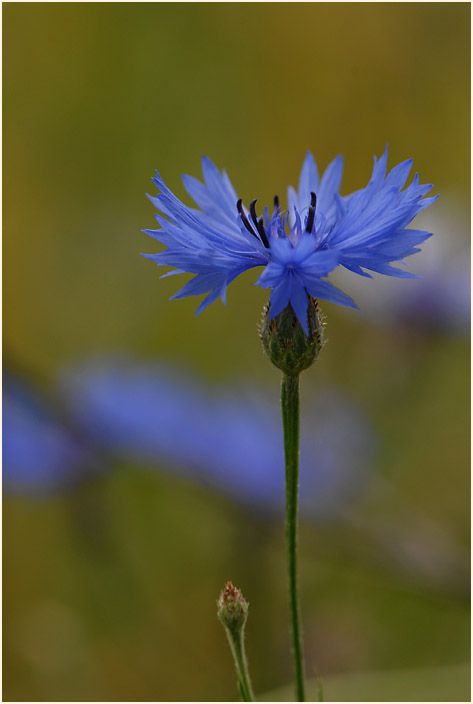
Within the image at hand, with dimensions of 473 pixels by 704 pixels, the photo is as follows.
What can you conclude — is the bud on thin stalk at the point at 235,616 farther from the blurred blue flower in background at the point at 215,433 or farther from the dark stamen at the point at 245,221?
the blurred blue flower in background at the point at 215,433

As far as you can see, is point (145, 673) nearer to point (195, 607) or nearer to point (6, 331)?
point (195, 607)

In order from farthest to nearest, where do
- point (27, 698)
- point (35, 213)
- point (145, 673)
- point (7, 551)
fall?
point (35, 213)
point (7, 551)
point (145, 673)
point (27, 698)

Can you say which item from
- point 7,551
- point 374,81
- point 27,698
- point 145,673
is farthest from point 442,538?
point 374,81

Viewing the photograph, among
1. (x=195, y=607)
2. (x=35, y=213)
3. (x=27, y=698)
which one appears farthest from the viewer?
(x=35, y=213)

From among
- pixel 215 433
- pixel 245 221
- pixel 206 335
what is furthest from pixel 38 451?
pixel 245 221

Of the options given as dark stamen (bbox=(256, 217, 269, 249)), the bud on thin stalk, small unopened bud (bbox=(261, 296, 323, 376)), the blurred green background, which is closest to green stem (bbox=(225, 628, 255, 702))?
the bud on thin stalk

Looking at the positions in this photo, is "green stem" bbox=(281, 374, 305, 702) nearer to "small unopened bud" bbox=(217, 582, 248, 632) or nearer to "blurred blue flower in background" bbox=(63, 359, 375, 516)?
"small unopened bud" bbox=(217, 582, 248, 632)
